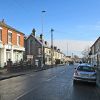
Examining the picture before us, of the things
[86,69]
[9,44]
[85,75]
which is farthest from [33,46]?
[85,75]

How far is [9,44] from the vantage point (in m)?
51.8

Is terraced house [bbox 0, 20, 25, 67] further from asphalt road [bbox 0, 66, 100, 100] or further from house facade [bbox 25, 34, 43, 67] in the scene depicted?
house facade [bbox 25, 34, 43, 67]

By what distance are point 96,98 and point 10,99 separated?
14.5 feet

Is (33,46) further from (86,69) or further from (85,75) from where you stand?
(85,75)

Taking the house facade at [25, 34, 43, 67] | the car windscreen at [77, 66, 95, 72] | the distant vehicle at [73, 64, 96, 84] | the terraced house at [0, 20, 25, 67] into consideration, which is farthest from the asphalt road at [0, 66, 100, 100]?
the house facade at [25, 34, 43, 67]

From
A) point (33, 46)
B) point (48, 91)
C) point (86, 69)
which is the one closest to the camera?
point (48, 91)

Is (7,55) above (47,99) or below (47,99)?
above

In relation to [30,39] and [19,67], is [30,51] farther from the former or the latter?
[19,67]

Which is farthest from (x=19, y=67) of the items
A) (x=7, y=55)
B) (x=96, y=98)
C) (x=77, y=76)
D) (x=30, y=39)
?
(x=30, y=39)

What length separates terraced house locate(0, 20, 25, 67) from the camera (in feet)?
161

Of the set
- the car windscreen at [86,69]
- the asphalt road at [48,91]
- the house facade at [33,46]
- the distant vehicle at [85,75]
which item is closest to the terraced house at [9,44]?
the car windscreen at [86,69]

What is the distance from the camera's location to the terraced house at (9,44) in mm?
49000

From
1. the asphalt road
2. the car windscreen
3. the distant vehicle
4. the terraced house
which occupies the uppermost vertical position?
the terraced house

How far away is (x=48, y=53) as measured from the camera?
11656cm
